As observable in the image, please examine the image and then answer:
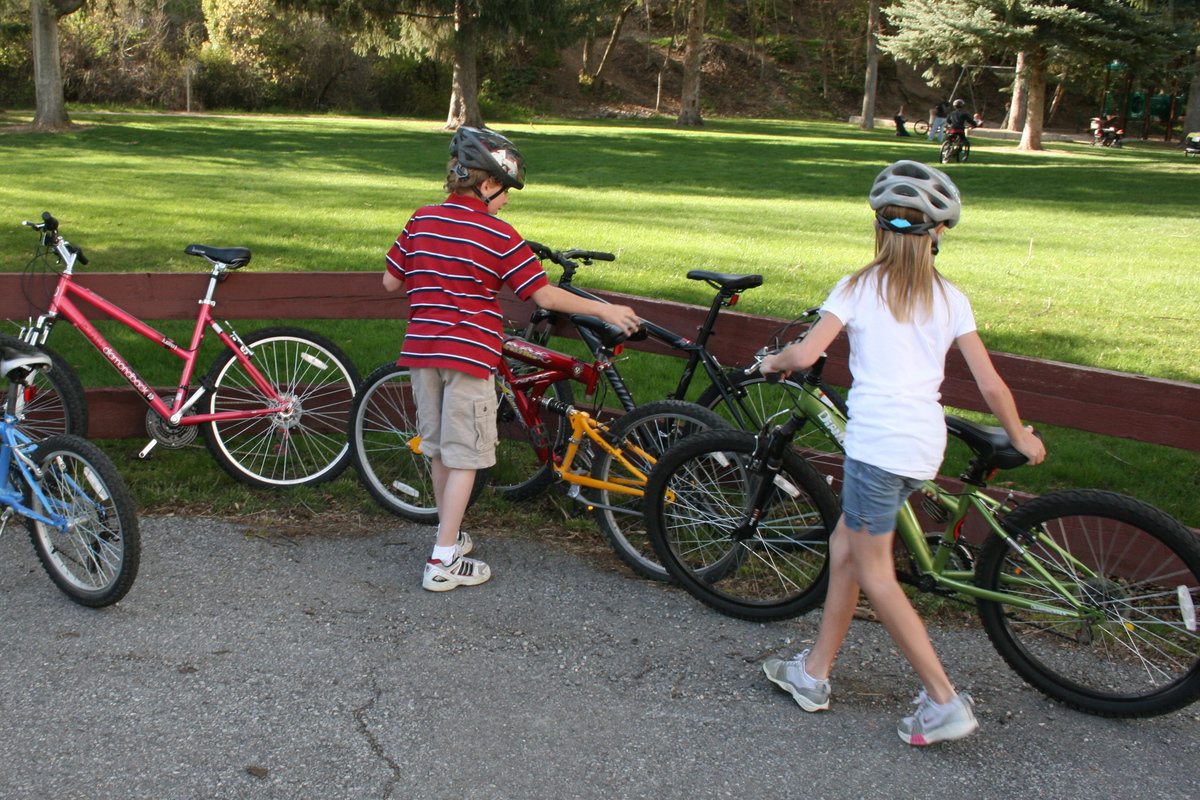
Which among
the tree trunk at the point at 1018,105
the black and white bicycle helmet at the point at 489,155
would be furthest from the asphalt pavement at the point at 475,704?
the tree trunk at the point at 1018,105

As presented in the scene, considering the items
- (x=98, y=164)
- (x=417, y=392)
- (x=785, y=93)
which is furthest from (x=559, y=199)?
(x=785, y=93)

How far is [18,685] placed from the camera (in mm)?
3633

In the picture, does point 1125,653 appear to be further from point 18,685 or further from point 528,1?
point 528,1

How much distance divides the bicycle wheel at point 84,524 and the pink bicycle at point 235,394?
3.94 ft

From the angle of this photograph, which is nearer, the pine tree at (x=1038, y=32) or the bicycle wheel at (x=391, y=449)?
the bicycle wheel at (x=391, y=449)

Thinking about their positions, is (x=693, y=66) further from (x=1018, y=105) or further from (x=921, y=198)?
(x=921, y=198)

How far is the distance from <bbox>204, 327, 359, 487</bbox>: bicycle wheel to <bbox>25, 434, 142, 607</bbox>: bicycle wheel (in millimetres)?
1284

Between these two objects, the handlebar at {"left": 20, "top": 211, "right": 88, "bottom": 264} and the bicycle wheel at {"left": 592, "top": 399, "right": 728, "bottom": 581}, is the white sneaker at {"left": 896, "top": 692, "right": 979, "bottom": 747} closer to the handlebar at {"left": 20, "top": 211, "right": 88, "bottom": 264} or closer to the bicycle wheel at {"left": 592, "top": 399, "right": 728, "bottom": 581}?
the bicycle wheel at {"left": 592, "top": 399, "right": 728, "bottom": 581}

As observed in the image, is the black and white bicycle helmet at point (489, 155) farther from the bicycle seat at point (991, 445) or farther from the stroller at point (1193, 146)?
the stroller at point (1193, 146)

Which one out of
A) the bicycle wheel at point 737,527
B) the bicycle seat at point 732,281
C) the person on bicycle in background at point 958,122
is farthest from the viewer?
the person on bicycle in background at point 958,122

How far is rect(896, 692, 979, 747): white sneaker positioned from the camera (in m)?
3.37

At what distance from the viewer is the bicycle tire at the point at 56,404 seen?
210 inches

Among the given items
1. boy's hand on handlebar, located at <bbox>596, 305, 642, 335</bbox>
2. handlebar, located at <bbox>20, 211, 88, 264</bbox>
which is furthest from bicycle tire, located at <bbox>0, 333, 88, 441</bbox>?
boy's hand on handlebar, located at <bbox>596, 305, 642, 335</bbox>

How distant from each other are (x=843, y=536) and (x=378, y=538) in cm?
234
